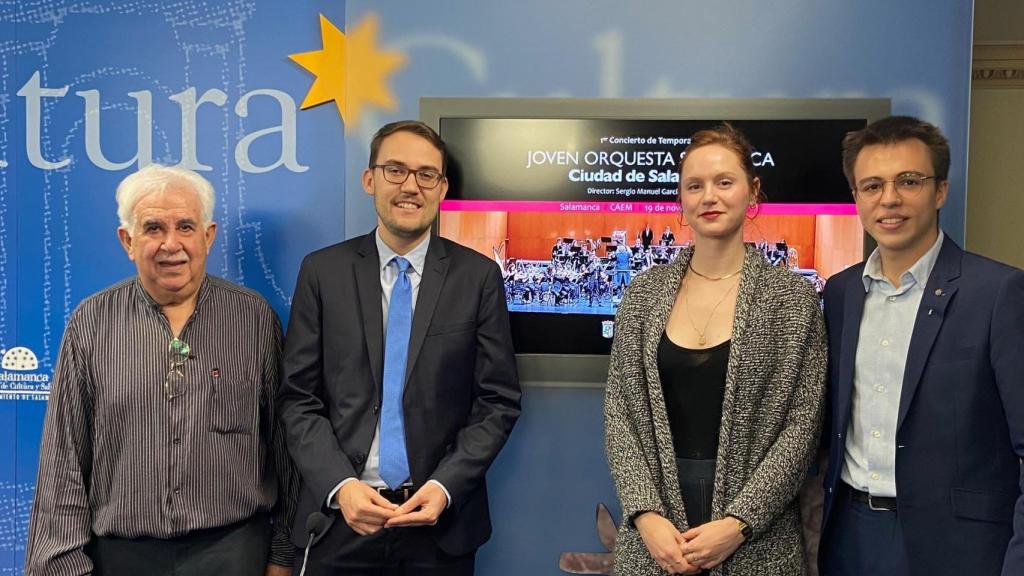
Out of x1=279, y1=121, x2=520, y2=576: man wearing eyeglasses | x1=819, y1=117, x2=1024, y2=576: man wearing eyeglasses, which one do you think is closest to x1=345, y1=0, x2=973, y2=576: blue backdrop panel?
x1=279, y1=121, x2=520, y2=576: man wearing eyeglasses

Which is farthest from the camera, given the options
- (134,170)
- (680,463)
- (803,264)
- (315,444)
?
(134,170)

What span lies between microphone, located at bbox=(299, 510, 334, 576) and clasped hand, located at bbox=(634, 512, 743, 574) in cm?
84

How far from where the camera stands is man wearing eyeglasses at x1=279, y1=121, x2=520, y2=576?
6.92 ft

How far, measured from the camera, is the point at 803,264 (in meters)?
2.63

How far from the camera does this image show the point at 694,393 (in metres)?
1.95

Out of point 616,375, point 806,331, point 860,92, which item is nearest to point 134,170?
point 616,375

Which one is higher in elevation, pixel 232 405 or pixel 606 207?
pixel 606 207

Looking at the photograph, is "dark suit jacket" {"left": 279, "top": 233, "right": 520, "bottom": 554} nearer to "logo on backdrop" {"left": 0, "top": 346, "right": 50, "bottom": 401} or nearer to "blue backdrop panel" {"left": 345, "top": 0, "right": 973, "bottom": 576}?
"blue backdrop panel" {"left": 345, "top": 0, "right": 973, "bottom": 576}

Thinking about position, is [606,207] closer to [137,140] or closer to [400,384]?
[400,384]

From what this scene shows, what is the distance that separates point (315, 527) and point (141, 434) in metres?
0.57

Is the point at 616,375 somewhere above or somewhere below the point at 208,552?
above

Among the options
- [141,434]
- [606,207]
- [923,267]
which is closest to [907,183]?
[923,267]

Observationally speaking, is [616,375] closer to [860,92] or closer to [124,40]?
[860,92]

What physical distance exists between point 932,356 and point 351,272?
4.95 feet
